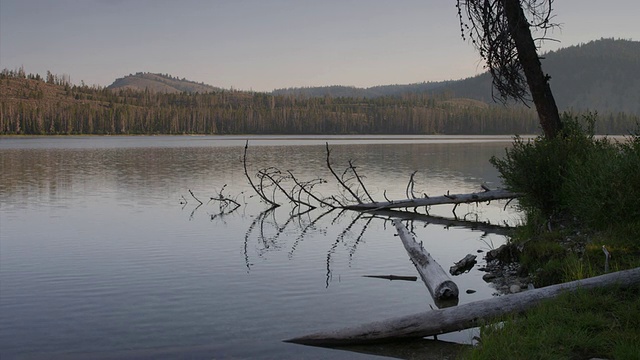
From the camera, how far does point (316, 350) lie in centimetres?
904

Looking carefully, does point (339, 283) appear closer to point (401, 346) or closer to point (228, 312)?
point (228, 312)

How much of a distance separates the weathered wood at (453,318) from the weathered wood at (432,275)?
248 cm

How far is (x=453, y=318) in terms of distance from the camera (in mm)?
8875

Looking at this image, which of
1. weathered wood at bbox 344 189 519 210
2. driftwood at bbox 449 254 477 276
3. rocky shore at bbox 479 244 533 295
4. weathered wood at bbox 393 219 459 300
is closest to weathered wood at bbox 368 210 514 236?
weathered wood at bbox 344 189 519 210

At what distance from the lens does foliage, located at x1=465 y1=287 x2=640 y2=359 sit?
23.9ft

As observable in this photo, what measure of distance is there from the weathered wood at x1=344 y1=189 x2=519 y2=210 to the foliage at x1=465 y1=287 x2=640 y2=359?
12316mm

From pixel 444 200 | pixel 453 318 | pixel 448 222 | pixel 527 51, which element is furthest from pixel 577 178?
pixel 444 200

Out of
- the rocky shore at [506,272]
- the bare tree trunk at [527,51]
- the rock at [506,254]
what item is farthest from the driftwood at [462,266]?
the bare tree trunk at [527,51]

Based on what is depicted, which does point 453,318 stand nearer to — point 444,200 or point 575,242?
point 575,242

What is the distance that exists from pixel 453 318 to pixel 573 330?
159 cm

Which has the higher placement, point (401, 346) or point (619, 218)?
point (619, 218)

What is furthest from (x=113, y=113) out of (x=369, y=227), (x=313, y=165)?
(x=369, y=227)

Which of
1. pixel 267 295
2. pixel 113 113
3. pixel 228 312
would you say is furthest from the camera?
pixel 113 113

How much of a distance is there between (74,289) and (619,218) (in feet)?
33.4
